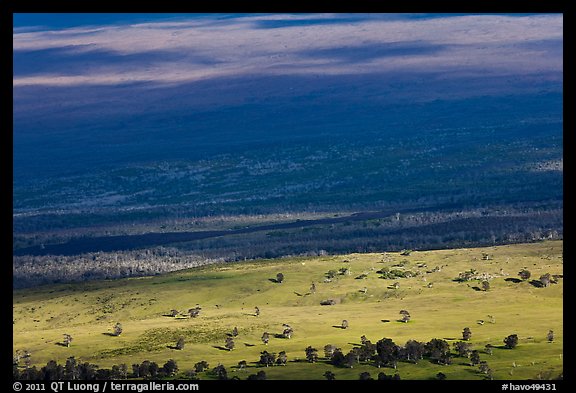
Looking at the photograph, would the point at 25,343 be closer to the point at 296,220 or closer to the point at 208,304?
the point at 208,304

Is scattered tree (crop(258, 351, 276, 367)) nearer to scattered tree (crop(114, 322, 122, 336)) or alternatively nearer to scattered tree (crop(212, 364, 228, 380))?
scattered tree (crop(212, 364, 228, 380))

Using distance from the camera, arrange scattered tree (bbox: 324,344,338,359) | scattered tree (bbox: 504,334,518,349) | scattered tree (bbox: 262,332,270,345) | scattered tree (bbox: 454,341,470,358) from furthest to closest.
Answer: scattered tree (bbox: 262,332,270,345) < scattered tree (bbox: 324,344,338,359) < scattered tree (bbox: 504,334,518,349) < scattered tree (bbox: 454,341,470,358)

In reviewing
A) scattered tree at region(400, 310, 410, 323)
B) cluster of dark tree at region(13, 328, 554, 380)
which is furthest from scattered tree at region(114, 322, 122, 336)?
scattered tree at region(400, 310, 410, 323)

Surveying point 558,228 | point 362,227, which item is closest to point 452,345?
point 558,228

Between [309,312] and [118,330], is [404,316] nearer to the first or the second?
[309,312]

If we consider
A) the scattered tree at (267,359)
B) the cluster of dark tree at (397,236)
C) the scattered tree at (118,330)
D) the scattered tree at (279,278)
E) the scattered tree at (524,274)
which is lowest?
the cluster of dark tree at (397,236)

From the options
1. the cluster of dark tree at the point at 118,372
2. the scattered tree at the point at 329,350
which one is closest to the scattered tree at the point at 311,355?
the scattered tree at the point at 329,350

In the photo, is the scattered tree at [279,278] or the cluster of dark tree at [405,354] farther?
the scattered tree at [279,278]

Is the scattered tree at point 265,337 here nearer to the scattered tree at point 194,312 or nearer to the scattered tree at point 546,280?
the scattered tree at point 194,312

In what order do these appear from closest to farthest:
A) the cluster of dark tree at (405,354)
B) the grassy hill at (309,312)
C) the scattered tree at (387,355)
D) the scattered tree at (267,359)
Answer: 1. the cluster of dark tree at (405,354)
2. the scattered tree at (387,355)
3. the grassy hill at (309,312)
4. the scattered tree at (267,359)
